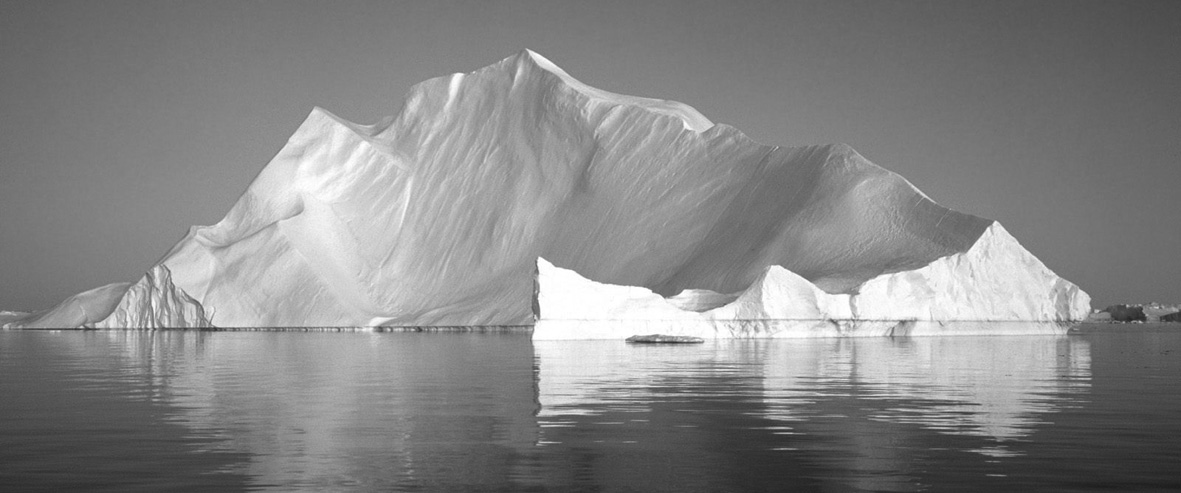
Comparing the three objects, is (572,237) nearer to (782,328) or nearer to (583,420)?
(782,328)

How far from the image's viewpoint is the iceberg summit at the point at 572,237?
164 feet

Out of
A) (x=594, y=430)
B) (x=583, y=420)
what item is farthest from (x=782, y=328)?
(x=594, y=430)

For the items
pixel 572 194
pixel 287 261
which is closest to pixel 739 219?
pixel 572 194

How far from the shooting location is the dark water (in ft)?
30.7

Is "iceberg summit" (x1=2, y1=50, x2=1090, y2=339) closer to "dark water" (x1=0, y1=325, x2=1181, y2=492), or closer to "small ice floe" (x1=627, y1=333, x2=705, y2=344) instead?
"small ice floe" (x1=627, y1=333, x2=705, y2=344)

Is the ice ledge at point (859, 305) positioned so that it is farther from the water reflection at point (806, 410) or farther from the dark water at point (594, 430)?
the dark water at point (594, 430)

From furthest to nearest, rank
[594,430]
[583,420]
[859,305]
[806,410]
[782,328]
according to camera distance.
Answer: [782,328] → [859,305] → [806,410] → [583,420] → [594,430]

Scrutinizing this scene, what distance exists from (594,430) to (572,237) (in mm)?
62402

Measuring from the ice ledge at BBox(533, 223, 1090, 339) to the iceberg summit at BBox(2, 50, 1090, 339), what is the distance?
3.5 inches

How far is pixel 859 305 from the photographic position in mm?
48625

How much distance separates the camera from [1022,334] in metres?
53.6

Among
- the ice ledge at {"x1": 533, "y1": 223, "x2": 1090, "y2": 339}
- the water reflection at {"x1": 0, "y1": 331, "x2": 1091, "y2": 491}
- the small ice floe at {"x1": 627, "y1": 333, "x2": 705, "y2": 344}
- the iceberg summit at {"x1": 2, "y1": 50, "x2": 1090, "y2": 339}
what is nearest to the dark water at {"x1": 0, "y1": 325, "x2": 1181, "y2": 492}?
the water reflection at {"x1": 0, "y1": 331, "x2": 1091, "y2": 491}

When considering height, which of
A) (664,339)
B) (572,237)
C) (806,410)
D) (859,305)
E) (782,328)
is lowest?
(664,339)

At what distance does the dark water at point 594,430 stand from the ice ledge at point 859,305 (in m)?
21.1
